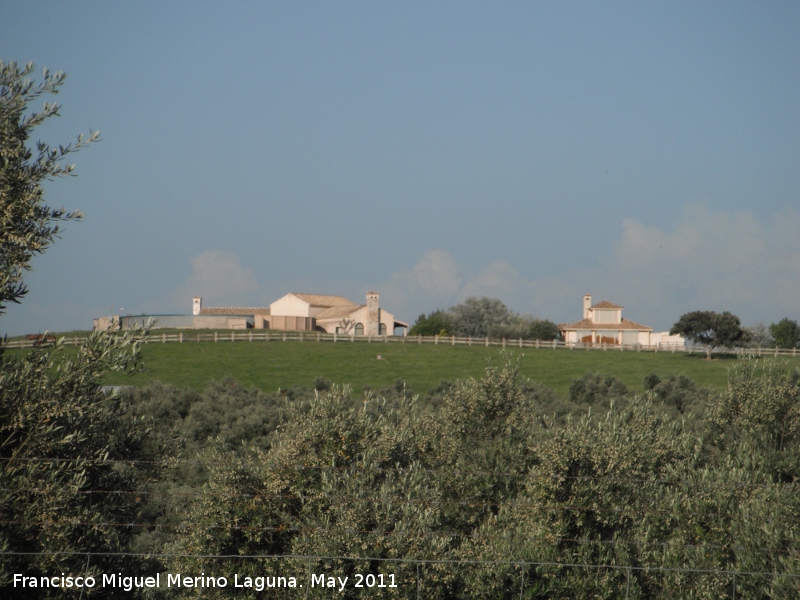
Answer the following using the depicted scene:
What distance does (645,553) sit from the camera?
18.6 metres

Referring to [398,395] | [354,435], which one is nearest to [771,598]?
[354,435]

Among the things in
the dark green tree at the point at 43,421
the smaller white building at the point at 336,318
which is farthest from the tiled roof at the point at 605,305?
the dark green tree at the point at 43,421

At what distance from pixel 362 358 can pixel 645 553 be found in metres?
50.3

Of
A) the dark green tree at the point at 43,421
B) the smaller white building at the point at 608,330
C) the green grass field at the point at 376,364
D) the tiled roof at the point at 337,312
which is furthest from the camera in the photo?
the tiled roof at the point at 337,312

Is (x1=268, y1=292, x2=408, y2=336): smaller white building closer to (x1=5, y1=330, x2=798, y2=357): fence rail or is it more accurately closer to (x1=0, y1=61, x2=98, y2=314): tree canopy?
(x1=5, y1=330, x2=798, y2=357): fence rail

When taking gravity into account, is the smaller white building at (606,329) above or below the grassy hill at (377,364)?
above

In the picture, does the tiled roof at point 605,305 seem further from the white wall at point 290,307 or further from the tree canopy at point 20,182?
the tree canopy at point 20,182

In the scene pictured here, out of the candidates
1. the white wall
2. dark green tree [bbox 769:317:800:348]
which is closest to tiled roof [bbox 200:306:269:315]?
the white wall

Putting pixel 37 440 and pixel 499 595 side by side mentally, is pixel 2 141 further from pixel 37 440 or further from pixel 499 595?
pixel 499 595

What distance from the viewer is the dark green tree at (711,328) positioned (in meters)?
74.3

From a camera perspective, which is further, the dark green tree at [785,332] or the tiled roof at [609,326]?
the dark green tree at [785,332]

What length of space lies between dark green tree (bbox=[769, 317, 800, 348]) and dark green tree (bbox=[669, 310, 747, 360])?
141 feet

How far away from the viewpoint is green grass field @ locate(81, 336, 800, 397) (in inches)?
2295

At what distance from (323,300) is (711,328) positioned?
54.8m
